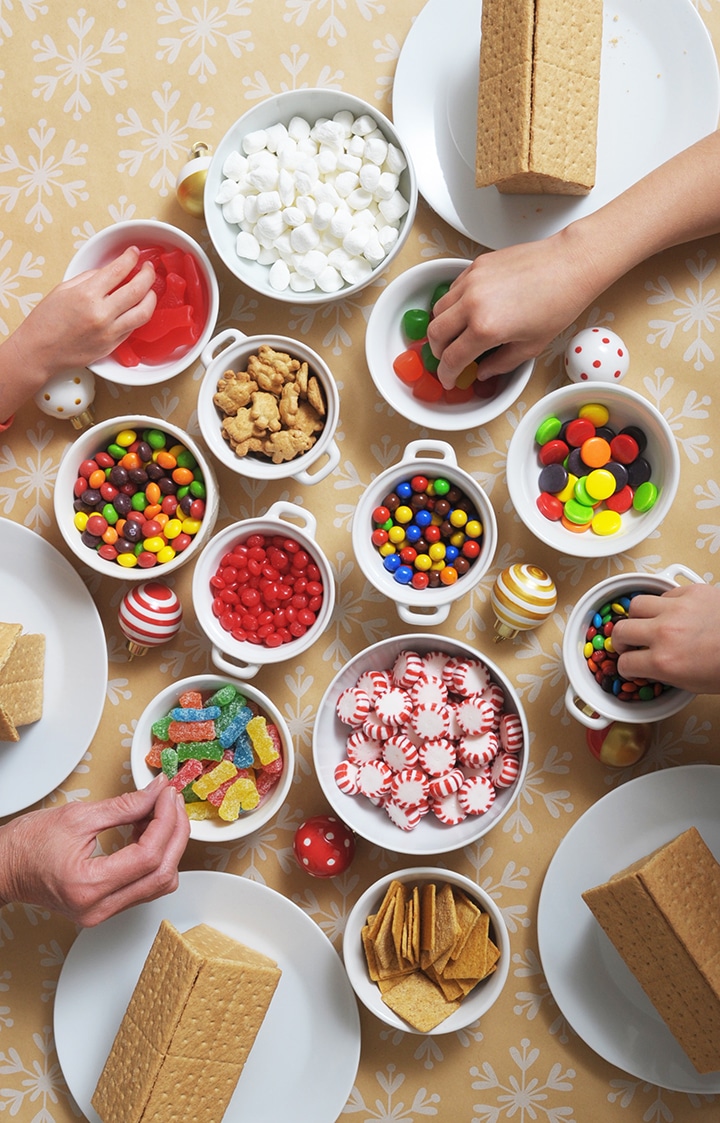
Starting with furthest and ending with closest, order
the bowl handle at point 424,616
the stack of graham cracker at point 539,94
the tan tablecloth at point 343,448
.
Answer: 1. the tan tablecloth at point 343,448
2. the bowl handle at point 424,616
3. the stack of graham cracker at point 539,94

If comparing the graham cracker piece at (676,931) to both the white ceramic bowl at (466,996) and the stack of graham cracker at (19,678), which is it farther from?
the stack of graham cracker at (19,678)

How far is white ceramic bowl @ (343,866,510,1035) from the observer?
127 centimetres

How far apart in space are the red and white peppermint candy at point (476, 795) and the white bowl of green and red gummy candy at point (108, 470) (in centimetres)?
55

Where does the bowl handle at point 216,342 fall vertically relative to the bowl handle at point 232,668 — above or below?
above

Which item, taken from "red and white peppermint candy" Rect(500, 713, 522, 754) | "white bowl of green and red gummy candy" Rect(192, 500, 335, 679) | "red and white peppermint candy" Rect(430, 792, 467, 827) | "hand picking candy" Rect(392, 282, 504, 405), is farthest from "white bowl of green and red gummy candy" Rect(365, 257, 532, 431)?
"red and white peppermint candy" Rect(430, 792, 467, 827)

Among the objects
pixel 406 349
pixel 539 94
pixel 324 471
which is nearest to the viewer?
pixel 539 94

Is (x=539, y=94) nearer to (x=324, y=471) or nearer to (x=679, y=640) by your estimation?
(x=324, y=471)

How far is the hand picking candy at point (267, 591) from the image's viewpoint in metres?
1.31

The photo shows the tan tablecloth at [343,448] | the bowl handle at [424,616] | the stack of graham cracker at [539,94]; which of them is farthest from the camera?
the tan tablecloth at [343,448]

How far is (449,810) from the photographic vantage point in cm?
130

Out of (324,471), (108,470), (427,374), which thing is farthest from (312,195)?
(108,470)

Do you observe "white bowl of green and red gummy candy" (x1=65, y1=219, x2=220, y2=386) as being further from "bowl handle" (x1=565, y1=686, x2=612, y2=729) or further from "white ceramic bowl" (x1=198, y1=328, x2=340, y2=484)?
"bowl handle" (x1=565, y1=686, x2=612, y2=729)

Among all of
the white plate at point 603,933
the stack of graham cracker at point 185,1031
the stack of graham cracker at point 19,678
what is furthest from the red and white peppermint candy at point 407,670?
the stack of graham cracker at point 19,678

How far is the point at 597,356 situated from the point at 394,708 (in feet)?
1.99
